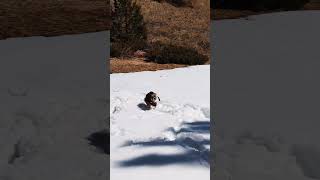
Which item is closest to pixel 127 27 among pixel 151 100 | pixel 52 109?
pixel 151 100

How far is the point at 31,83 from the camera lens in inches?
226

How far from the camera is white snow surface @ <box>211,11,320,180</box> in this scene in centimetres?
371

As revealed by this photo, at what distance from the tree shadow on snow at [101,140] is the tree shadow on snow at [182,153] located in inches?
5.6

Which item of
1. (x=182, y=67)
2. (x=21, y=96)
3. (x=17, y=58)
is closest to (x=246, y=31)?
(x=182, y=67)

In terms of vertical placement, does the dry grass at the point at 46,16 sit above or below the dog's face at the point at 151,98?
above

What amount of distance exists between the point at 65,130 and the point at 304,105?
1695 mm

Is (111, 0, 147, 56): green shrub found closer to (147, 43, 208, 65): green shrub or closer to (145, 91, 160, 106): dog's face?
(147, 43, 208, 65): green shrub

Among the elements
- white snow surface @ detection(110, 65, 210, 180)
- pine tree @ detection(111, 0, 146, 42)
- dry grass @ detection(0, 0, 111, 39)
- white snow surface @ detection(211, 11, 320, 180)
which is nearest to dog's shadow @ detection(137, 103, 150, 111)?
white snow surface @ detection(110, 65, 210, 180)

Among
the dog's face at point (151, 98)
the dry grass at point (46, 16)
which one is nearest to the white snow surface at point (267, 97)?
the dog's face at point (151, 98)

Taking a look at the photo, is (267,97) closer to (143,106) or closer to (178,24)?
(143,106)

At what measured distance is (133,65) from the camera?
22.6ft

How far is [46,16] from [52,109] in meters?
3.72

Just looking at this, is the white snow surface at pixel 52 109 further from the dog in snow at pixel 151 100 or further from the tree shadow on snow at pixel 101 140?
the dog in snow at pixel 151 100

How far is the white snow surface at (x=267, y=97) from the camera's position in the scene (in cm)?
371
